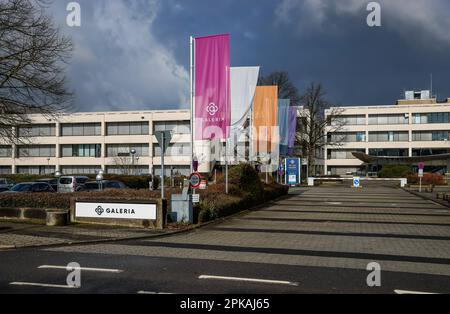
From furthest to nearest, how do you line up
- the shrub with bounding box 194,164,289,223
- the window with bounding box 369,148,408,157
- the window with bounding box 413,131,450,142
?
the window with bounding box 369,148,408,157 → the window with bounding box 413,131,450,142 → the shrub with bounding box 194,164,289,223

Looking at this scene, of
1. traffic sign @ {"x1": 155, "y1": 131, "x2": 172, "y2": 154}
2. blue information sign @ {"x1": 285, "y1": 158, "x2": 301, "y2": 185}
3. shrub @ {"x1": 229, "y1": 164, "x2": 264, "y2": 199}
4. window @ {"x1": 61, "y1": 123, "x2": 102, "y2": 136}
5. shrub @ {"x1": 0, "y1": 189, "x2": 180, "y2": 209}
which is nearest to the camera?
traffic sign @ {"x1": 155, "y1": 131, "x2": 172, "y2": 154}

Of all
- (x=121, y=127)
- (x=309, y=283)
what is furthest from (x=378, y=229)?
(x=121, y=127)

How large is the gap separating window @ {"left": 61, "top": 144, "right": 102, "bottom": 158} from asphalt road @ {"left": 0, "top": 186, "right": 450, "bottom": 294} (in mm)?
73447

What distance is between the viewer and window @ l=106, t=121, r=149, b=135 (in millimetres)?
85188

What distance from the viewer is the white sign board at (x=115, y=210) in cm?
1530

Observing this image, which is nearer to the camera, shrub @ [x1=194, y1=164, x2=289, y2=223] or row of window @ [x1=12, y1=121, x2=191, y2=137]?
shrub @ [x1=194, y1=164, x2=289, y2=223]

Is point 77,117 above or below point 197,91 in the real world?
above

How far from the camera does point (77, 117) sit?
283 feet

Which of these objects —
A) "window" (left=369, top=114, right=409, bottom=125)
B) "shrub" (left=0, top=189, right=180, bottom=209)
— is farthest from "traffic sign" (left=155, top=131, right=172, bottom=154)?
"window" (left=369, top=114, right=409, bottom=125)

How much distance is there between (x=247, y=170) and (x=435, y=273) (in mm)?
15983

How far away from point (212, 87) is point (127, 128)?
2663 inches

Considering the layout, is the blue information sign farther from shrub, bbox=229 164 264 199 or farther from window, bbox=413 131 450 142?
window, bbox=413 131 450 142

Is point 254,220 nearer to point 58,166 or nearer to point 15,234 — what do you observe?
point 15,234
